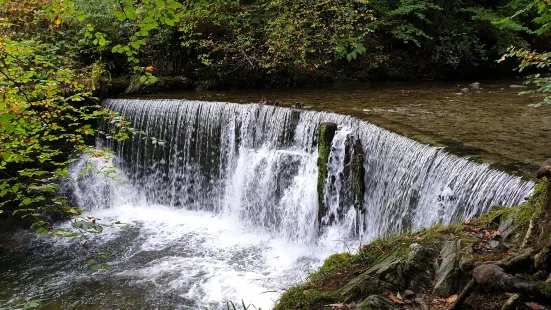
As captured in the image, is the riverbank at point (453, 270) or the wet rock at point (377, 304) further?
the wet rock at point (377, 304)

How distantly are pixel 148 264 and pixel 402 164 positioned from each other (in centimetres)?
480

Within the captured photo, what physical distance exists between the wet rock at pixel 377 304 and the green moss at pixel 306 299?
328mm

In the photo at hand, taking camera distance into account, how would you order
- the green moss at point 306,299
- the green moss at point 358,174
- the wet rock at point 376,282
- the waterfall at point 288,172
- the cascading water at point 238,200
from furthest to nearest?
the green moss at point 358,174
the cascading water at point 238,200
the waterfall at point 288,172
the green moss at point 306,299
the wet rock at point 376,282

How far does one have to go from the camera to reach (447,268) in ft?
9.30

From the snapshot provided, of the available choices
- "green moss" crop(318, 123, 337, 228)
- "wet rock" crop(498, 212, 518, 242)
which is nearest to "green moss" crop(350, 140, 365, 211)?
"green moss" crop(318, 123, 337, 228)

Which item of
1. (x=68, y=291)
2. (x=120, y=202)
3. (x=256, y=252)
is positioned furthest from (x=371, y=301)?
(x=120, y=202)

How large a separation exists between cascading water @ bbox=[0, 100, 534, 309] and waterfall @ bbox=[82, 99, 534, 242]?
2 cm

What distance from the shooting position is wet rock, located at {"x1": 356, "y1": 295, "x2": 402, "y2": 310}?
2734 millimetres

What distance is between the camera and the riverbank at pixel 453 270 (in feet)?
7.56

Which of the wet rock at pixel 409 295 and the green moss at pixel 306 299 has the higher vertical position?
the wet rock at pixel 409 295

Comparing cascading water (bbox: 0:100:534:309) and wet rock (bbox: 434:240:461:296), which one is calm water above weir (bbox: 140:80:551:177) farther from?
wet rock (bbox: 434:240:461:296)

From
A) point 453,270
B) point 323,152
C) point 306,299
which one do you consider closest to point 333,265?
point 306,299

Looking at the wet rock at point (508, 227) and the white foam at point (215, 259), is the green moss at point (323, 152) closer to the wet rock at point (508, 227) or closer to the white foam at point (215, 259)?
the white foam at point (215, 259)

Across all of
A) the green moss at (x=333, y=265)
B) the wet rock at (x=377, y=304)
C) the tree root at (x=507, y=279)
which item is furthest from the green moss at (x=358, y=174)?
the tree root at (x=507, y=279)
